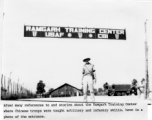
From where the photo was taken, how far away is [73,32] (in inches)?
44.3

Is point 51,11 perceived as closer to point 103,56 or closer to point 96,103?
point 103,56

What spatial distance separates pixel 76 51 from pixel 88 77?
14 centimetres

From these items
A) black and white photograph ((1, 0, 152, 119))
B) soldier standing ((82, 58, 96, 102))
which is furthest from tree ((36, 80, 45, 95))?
soldier standing ((82, 58, 96, 102))

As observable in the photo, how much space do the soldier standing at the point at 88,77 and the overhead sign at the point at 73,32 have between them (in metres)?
0.13

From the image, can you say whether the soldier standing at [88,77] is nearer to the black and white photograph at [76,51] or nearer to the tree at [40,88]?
the black and white photograph at [76,51]

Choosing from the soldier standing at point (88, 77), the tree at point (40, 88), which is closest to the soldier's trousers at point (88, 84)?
the soldier standing at point (88, 77)

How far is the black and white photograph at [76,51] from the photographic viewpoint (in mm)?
1076

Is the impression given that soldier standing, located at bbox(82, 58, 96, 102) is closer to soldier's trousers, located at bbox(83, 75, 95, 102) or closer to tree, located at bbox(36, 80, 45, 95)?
soldier's trousers, located at bbox(83, 75, 95, 102)

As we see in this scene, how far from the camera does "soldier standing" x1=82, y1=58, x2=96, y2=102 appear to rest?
111 centimetres

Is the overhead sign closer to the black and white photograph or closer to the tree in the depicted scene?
the black and white photograph

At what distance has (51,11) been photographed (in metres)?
1.11

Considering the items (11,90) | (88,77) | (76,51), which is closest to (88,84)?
(88,77)

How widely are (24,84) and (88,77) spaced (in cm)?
30

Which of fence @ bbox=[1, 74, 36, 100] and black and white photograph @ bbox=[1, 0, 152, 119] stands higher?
black and white photograph @ bbox=[1, 0, 152, 119]
